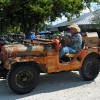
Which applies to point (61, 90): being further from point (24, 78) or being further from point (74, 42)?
point (74, 42)

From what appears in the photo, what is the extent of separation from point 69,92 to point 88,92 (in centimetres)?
47

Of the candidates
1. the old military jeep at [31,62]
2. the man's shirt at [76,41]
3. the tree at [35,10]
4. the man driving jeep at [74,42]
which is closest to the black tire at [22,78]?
the old military jeep at [31,62]

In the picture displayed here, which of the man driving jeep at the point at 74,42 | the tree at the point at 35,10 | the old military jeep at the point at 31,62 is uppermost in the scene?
the tree at the point at 35,10

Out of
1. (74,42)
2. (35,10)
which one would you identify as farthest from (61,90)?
(35,10)

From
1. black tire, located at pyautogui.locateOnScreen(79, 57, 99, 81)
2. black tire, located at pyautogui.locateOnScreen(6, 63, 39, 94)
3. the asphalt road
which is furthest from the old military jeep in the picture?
the asphalt road

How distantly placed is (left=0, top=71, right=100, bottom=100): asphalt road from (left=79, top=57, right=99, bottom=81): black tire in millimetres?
163

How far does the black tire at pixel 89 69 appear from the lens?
294 inches

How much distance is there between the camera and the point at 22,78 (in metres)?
6.42

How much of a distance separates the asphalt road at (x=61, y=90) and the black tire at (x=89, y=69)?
0.16m

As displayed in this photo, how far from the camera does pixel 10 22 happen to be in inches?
1190

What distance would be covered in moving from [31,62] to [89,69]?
6.54ft

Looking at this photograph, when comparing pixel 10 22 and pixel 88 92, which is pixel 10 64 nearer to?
pixel 88 92

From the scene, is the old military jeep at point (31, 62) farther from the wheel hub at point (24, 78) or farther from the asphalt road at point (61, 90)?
the asphalt road at point (61, 90)

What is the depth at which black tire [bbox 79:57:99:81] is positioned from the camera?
7.46 m
